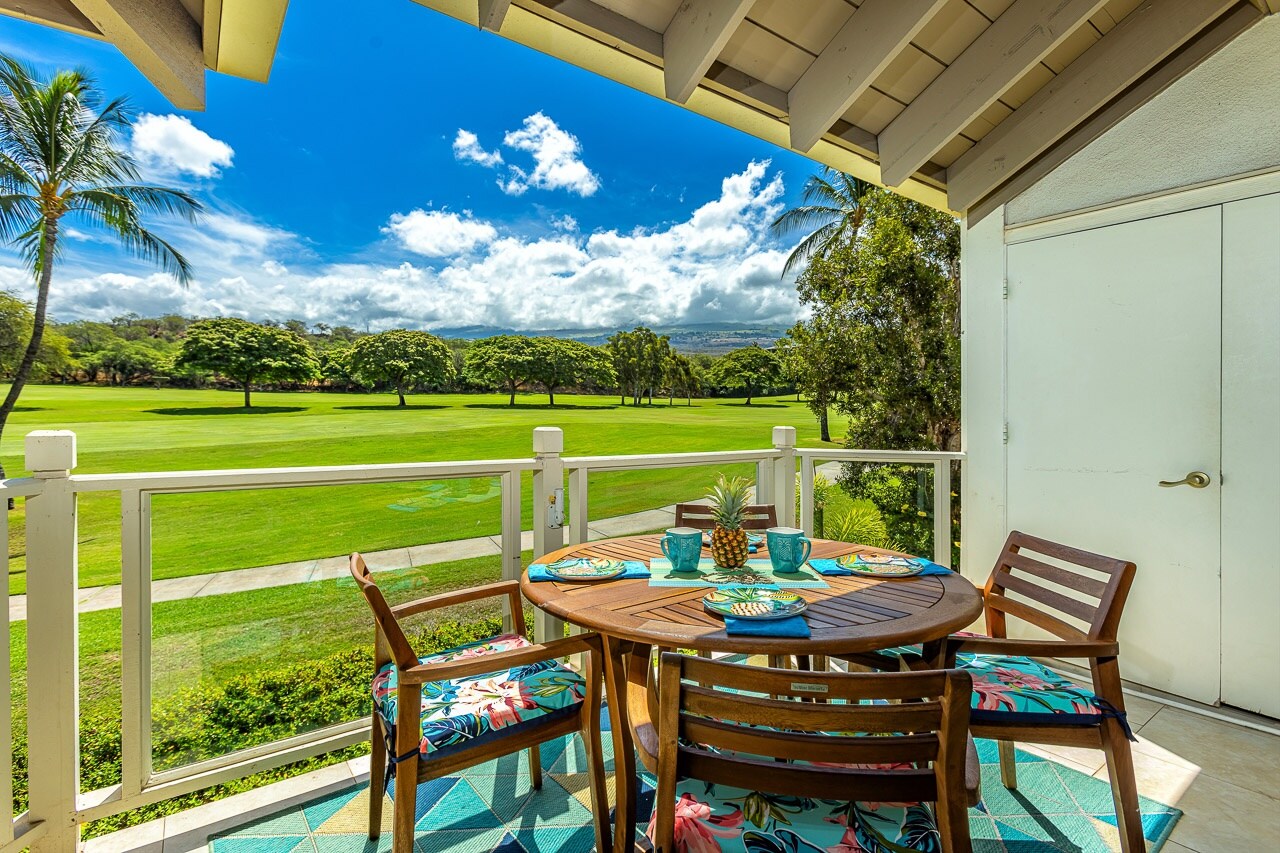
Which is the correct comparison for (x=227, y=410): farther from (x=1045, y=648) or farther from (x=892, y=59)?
(x=1045, y=648)

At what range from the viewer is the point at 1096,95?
2.57 m

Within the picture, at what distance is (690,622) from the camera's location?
4.91ft

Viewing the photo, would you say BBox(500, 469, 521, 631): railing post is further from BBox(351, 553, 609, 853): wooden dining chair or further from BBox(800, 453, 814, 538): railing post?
BBox(800, 453, 814, 538): railing post

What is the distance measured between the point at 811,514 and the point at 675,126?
2654 centimetres

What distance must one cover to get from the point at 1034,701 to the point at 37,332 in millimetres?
20237

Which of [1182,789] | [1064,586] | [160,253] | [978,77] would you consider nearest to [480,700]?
[1064,586]

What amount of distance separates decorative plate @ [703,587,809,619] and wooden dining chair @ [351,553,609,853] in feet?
1.25

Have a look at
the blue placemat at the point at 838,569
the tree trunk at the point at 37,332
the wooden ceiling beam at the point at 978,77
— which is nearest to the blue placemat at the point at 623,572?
the blue placemat at the point at 838,569

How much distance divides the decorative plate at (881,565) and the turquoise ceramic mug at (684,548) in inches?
20.6

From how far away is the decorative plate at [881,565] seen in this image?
1.93 metres

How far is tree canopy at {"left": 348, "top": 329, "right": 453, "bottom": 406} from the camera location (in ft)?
64.6

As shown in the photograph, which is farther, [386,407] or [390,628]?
[386,407]

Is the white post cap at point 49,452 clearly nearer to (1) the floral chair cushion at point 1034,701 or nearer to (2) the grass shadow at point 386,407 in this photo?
(1) the floral chair cushion at point 1034,701

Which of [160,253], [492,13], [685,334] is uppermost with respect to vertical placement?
[160,253]
